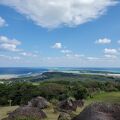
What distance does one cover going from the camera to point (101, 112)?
20.1m

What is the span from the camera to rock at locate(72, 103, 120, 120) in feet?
64.3

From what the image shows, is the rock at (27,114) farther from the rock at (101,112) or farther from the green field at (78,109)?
the rock at (101,112)

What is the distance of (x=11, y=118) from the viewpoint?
29.8 metres

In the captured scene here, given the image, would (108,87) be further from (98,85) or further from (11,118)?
(11,118)

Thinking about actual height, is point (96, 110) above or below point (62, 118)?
above

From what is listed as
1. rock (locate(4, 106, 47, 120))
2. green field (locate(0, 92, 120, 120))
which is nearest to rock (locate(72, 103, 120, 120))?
rock (locate(4, 106, 47, 120))

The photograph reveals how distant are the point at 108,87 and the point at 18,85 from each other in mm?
30551

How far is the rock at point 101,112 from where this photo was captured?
1961cm

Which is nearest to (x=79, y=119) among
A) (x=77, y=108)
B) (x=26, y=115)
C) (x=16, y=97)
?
(x=26, y=115)

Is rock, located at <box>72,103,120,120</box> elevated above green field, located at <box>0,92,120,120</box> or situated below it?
above

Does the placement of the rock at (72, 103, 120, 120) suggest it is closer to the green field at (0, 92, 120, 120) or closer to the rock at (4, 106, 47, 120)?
the rock at (4, 106, 47, 120)

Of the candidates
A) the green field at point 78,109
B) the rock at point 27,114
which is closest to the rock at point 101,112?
the rock at point 27,114

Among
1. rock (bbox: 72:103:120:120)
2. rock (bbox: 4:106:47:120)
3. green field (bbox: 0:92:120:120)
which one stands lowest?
green field (bbox: 0:92:120:120)

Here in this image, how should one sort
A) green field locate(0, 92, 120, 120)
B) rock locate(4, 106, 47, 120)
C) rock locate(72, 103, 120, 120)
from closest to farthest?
rock locate(72, 103, 120, 120)
rock locate(4, 106, 47, 120)
green field locate(0, 92, 120, 120)
